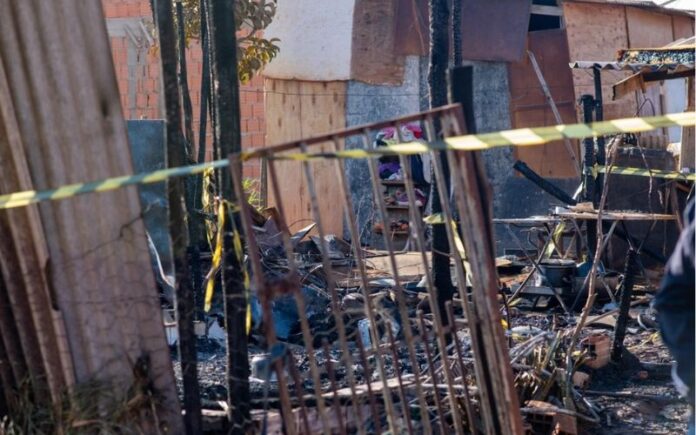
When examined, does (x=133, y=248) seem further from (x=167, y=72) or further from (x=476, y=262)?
(x=476, y=262)

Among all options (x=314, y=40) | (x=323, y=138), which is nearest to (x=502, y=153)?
Answer: (x=314, y=40)

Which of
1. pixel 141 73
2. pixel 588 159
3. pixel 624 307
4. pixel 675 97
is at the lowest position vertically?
pixel 675 97

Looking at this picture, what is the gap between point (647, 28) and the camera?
18.6m

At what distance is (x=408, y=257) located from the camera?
43.4 ft

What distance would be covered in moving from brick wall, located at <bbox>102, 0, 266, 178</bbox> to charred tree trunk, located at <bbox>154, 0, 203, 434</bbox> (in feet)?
42.3

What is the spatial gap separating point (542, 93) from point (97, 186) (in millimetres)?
13623

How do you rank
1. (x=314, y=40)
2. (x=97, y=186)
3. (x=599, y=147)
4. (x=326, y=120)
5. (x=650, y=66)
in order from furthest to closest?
(x=326, y=120)
(x=314, y=40)
(x=599, y=147)
(x=650, y=66)
(x=97, y=186)

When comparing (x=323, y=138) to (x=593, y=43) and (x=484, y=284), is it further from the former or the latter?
(x=593, y=43)

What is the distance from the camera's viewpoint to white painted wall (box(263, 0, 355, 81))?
55.9 ft

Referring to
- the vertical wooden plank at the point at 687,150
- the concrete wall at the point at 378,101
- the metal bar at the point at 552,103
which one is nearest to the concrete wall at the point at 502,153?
the metal bar at the point at 552,103

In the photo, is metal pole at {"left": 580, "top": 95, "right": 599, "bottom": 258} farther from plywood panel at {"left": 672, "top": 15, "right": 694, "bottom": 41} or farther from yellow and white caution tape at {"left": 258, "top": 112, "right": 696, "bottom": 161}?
plywood panel at {"left": 672, "top": 15, "right": 694, "bottom": 41}

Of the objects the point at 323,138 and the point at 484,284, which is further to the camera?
the point at 484,284

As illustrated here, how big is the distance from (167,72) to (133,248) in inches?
34.4

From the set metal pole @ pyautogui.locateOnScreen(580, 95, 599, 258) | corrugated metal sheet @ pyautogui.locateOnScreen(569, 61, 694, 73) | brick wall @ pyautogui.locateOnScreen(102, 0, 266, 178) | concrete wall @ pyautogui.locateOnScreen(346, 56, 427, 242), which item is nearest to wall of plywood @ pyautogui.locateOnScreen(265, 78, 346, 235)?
concrete wall @ pyautogui.locateOnScreen(346, 56, 427, 242)
